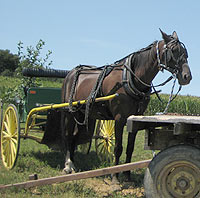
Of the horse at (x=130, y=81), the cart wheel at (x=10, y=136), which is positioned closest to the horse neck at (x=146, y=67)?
Result: the horse at (x=130, y=81)

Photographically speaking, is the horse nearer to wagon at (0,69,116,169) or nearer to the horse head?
the horse head

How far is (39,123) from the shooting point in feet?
23.2

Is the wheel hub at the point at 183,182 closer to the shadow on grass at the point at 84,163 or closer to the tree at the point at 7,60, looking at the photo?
the shadow on grass at the point at 84,163

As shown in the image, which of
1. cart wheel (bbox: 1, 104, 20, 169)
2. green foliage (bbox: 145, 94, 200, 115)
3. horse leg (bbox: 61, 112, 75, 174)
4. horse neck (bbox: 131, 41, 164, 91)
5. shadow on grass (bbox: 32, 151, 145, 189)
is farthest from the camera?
green foliage (bbox: 145, 94, 200, 115)

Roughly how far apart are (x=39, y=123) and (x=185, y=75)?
148 inches

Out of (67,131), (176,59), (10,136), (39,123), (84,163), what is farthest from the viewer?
(39,123)

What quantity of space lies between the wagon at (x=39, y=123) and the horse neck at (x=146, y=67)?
65 cm

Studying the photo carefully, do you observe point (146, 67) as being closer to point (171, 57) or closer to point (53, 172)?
point (171, 57)

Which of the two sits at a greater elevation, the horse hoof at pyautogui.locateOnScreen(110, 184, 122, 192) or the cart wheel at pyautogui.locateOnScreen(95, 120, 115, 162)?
the cart wheel at pyautogui.locateOnScreen(95, 120, 115, 162)

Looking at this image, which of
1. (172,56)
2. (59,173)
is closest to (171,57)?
(172,56)

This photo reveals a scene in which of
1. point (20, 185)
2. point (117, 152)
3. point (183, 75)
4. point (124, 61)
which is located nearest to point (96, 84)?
point (124, 61)

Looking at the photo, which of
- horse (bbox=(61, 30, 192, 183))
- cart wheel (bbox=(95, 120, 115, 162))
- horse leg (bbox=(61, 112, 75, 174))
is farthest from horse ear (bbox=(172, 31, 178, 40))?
cart wheel (bbox=(95, 120, 115, 162))

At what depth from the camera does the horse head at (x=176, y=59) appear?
4.43m

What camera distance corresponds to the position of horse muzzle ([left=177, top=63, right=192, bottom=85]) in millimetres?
4398
